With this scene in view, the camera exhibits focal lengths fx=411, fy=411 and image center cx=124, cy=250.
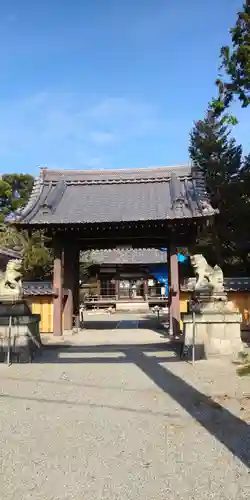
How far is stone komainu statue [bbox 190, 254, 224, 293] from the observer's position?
33.2 feet

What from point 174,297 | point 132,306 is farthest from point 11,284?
point 132,306

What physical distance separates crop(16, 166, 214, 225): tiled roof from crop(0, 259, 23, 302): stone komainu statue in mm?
3756

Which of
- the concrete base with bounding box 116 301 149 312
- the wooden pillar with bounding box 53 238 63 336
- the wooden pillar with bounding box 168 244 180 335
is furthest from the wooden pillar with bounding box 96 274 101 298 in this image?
the wooden pillar with bounding box 168 244 180 335

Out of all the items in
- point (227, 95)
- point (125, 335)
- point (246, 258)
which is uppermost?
point (227, 95)

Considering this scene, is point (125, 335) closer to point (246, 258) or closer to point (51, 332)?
point (51, 332)

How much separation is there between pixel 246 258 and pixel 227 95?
2029cm

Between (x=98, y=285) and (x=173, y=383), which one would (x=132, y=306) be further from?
(x=173, y=383)

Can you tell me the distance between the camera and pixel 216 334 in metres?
9.42

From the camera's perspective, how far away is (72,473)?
3.55m

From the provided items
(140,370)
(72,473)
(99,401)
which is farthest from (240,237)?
(72,473)

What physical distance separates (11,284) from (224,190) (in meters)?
22.5

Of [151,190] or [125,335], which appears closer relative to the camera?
[125,335]

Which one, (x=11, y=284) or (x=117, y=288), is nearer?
(x=11, y=284)

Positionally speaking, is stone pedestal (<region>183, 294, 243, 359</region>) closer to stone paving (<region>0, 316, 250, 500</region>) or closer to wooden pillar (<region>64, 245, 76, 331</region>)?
stone paving (<region>0, 316, 250, 500</region>)
